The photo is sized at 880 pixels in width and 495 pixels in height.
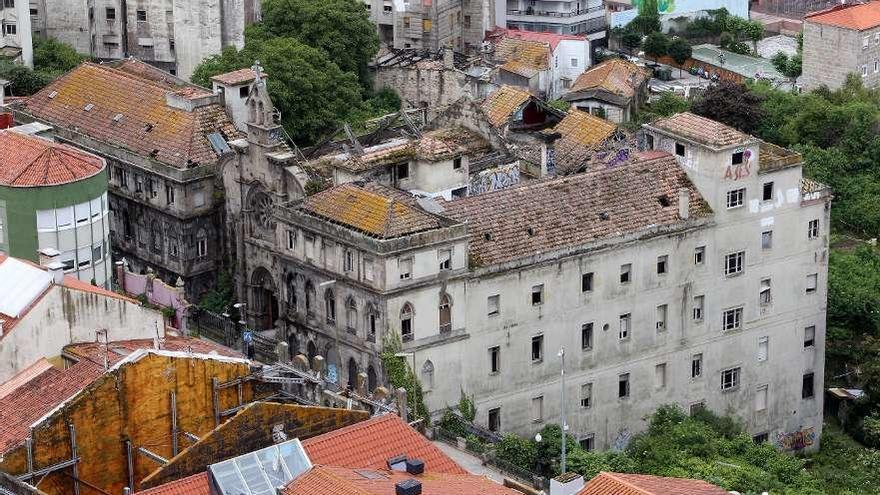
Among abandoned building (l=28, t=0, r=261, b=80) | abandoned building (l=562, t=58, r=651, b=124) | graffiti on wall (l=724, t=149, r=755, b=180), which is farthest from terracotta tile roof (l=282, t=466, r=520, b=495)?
abandoned building (l=28, t=0, r=261, b=80)

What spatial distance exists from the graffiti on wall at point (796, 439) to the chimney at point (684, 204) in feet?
52.8

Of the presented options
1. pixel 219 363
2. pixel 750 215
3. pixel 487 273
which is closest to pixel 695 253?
pixel 750 215

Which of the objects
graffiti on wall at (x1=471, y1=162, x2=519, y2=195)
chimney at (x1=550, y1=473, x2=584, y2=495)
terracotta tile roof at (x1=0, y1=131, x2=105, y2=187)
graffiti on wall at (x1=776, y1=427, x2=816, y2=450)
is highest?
terracotta tile roof at (x1=0, y1=131, x2=105, y2=187)

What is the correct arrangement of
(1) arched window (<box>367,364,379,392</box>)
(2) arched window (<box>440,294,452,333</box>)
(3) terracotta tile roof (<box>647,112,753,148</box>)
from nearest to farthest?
(1) arched window (<box>367,364,379,392</box>) → (2) arched window (<box>440,294,452,333</box>) → (3) terracotta tile roof (<box>647,112,753,148</box>)

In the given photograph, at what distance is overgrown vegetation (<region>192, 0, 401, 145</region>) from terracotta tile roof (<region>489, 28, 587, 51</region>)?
17.2 metres

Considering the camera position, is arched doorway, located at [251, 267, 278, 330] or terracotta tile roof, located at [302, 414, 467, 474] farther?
arched doorway, located at [251, 267, 278, 330]

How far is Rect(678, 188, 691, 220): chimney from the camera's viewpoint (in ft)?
401

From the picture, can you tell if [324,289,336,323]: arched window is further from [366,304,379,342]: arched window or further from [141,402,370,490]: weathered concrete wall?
[141,402,370,490]: weathered concrete wall

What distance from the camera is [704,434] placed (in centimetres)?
11888

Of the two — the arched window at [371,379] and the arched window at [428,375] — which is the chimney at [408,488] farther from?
the arched window at [428,375]

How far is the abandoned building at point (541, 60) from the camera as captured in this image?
182 metres

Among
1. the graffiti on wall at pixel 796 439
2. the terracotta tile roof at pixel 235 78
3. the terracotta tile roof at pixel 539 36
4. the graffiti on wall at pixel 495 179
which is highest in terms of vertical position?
the terracotta tile roof at pixel 235 78

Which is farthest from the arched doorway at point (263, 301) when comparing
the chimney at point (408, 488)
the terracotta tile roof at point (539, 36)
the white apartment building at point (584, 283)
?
the terracotta tile roof at point (539, 36)

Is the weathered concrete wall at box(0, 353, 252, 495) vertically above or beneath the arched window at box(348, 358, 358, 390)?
above
